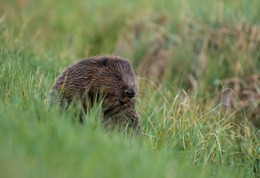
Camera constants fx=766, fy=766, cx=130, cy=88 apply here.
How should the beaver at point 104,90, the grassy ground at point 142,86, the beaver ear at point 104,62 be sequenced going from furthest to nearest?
the beaver ear at point 104,62 → the beaver at point 104,90 → the grassy ground at point 142,86

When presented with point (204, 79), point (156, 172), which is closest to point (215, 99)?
point (204, 79)

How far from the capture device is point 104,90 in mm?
5312

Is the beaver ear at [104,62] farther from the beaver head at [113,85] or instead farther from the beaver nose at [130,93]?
the beaver nose at [130,93]

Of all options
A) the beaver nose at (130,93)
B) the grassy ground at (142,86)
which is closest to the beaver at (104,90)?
the beaver nose at (130,93)

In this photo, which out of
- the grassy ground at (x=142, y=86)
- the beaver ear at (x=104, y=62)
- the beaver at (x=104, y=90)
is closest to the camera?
the grassy ground at (x=142, y=86)

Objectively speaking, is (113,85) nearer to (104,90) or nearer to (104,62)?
(104,90)

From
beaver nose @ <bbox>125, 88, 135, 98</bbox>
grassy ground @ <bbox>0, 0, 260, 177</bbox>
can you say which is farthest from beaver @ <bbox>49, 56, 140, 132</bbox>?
grassy ground @ <bbox>0, 0, 260, 177</bbox>

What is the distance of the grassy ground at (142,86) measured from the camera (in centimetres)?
408

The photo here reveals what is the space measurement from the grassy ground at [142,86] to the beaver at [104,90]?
0.18m

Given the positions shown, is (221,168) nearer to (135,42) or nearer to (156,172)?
(156,172)

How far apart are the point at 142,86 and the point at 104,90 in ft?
7.08

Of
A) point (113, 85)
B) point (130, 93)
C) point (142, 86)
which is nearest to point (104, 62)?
point (113, 85)

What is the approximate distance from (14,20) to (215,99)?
3.07 meters

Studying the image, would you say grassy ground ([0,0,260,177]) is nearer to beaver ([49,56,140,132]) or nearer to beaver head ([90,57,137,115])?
beaver ([49,56,140,132])
